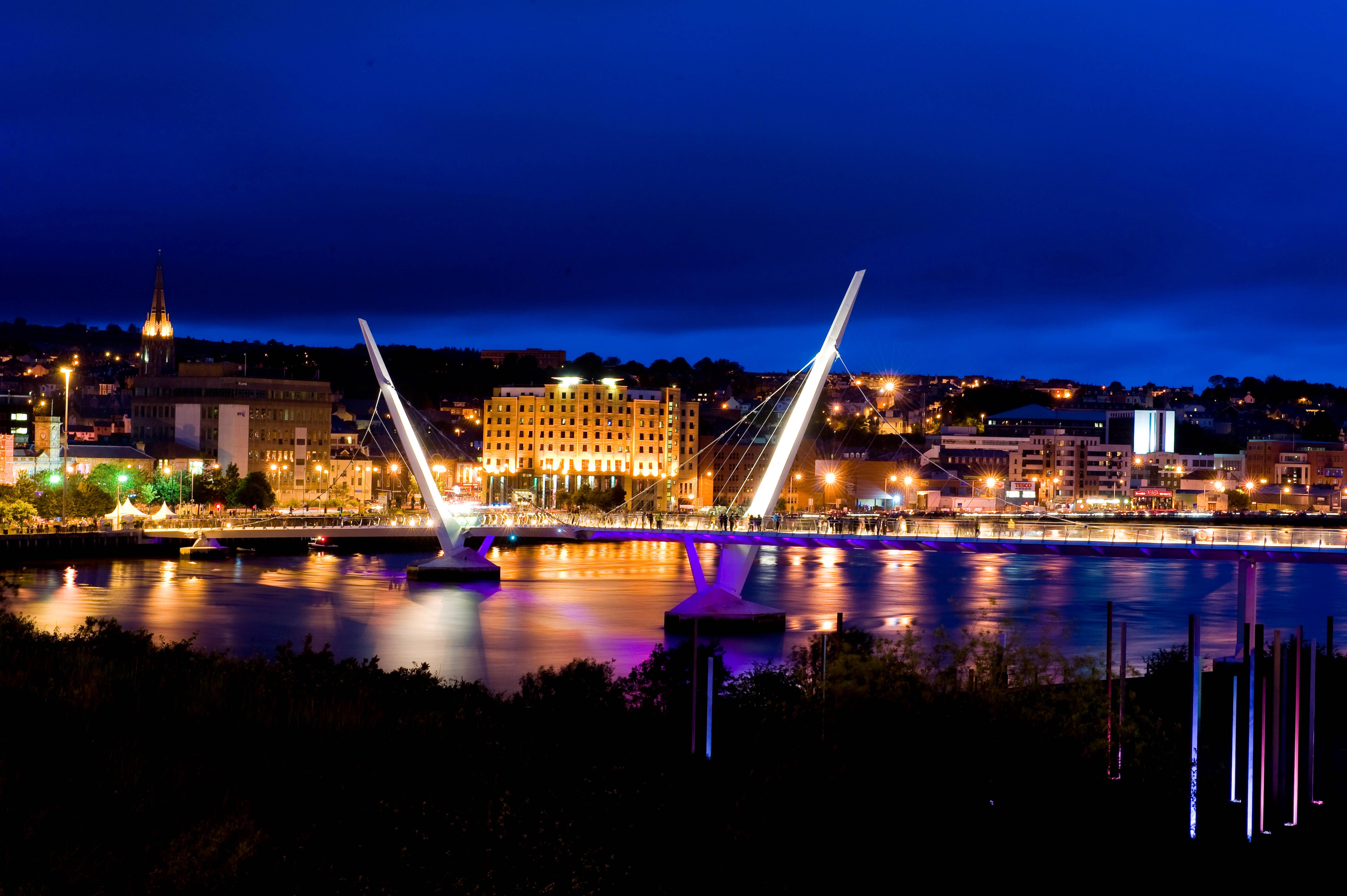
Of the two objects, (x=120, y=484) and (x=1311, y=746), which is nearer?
(x=1311, y=746)

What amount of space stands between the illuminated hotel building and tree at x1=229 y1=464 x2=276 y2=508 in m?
15.6

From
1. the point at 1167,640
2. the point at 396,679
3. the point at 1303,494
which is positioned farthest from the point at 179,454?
the point at 1303,494

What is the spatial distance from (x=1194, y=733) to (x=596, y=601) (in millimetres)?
20049

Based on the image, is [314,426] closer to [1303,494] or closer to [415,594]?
[415,594]

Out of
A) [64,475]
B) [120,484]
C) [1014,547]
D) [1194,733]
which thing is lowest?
[1194,733]

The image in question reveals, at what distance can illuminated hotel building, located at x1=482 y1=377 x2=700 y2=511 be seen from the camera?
236 ft

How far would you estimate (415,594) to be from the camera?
107 ft

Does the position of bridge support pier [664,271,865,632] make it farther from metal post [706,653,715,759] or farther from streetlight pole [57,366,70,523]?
streetlight pole [57,366,70,523]

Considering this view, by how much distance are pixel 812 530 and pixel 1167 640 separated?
6112 millimetres

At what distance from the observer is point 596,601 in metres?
30.7

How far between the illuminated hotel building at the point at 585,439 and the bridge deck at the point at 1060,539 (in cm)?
3798

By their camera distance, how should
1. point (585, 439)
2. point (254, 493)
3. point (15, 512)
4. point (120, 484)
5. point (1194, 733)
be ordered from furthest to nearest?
point (585, 439) → point (254, 493) → point (120, 484) → point (15, 512) → point (1194, 733)

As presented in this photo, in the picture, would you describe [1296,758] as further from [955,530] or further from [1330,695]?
[955,530]

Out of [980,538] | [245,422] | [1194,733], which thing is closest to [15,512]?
[245,422]
